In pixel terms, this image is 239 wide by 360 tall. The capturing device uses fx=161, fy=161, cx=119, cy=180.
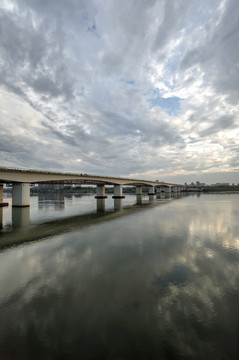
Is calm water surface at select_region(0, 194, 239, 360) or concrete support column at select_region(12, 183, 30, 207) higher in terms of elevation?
concrete support column at select_region(12, 183, 30, 207)

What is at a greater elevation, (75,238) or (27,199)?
(27,199)

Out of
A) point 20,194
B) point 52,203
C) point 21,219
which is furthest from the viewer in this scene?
point 52,203

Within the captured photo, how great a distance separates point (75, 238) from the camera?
15.0 metres

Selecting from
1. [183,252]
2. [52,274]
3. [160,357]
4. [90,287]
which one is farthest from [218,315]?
[52,274]

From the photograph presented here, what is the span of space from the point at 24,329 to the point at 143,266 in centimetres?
590

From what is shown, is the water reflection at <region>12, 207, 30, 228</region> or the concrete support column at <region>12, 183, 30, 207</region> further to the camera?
the concrete support column at <region>12, 183, 30, 207</region>

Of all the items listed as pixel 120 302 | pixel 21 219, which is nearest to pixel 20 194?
pixel 21 219

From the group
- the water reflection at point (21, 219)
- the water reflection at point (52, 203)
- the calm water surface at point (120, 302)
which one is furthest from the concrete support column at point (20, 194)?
the calm water surface at point (120, 302)

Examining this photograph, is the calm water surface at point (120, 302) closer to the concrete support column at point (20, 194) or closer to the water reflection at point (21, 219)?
the water reflection at point (21, 219)

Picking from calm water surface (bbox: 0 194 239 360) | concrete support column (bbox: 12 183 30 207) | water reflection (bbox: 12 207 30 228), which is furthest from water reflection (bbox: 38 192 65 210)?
calm water surface (bbox: 0 194 239 360)

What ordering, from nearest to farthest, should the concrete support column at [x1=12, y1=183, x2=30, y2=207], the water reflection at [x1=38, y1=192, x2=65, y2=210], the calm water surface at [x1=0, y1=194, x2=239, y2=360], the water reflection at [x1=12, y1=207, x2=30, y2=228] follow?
the calm water surface at [x1=0, y1=194, x2=239, y2=360] → the water reflection at [x1=12, y1=207, x2=30, y2=228] → the concrete support column at [x1=12, y1=183, x2=30, y2=207] → the water reflection at [x1=38, y1=192, x2=65, y2=210]

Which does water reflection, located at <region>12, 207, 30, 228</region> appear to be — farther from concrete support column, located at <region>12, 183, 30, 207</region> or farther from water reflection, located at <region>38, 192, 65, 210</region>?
water reflection, located at <region>38, 192, 65, 210</region>

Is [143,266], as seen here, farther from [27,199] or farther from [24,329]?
[27,199]

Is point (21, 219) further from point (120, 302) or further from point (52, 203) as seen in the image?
point (52, 203)
